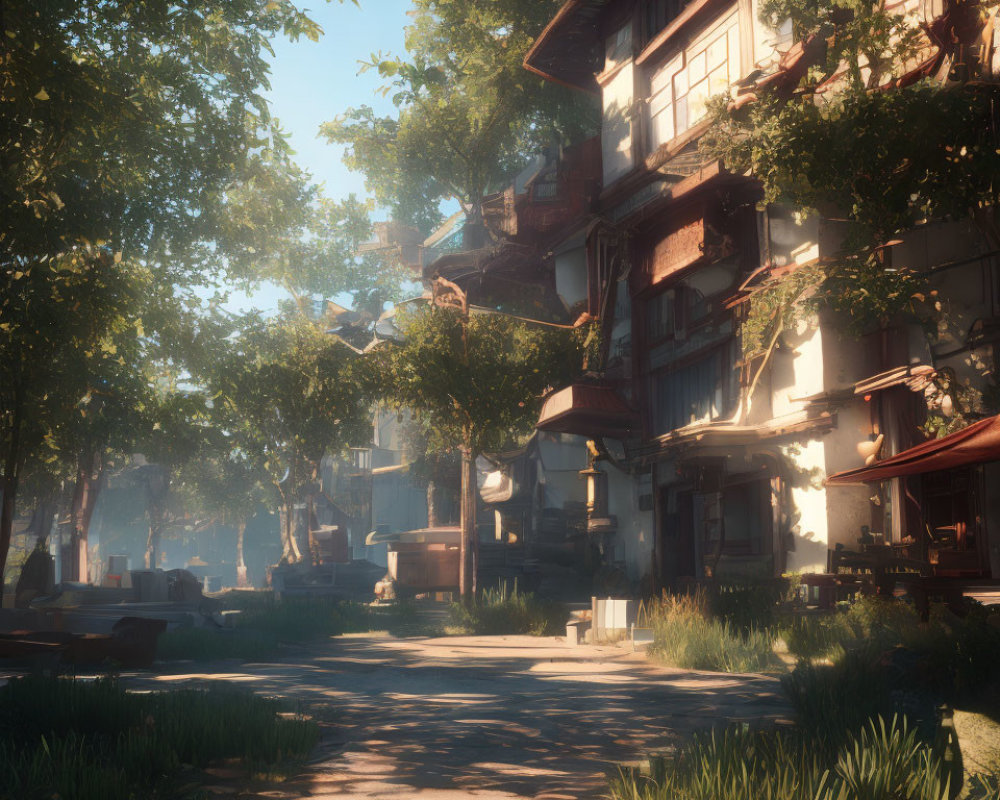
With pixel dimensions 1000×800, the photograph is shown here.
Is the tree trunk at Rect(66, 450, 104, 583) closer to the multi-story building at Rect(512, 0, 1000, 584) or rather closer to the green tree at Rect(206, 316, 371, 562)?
the green tree at Rect(206, 316, 371, 562)

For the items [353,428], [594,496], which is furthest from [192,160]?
[594,496]

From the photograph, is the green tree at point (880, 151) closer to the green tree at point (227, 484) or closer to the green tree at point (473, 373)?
the green tree at point (473, 373)

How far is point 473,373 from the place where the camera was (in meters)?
20.4

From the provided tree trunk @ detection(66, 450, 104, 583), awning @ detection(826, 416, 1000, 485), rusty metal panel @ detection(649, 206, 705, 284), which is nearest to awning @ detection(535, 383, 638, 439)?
rusty metal panel @ detection(649, 206, 705, 284)

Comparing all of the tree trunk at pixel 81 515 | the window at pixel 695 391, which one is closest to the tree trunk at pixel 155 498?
the tree trunk at pixel 81 515

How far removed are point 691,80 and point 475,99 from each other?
37.7 feet

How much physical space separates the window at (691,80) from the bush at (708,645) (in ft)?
33.8

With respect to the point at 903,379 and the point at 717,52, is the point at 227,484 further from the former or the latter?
the point at 903,379

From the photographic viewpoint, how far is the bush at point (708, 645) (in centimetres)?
1238

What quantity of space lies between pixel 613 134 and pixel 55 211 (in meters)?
13.5

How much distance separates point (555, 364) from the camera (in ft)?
69.1

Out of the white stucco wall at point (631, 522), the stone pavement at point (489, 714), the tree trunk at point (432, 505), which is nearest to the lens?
the stone pavement at point (489, 714)

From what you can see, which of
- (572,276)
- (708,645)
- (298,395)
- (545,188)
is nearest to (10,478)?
(708,645)

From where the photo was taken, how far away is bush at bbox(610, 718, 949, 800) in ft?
16.3
